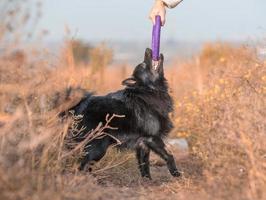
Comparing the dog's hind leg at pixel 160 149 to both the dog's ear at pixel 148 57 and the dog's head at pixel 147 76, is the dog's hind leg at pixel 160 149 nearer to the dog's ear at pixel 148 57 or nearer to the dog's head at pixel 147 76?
the dog's head at pixel 147 76

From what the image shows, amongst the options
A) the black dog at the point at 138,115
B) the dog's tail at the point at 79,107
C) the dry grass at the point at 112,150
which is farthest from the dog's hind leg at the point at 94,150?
the dog's tail at the point at 79,107

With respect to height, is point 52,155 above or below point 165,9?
below

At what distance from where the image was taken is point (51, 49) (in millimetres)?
9656

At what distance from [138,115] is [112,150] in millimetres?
925

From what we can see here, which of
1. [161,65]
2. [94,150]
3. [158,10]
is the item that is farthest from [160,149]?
[158,10]

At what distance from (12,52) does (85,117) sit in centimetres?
128

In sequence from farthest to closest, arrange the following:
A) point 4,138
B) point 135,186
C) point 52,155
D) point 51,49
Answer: point 51,49 < point 135,186 < point 52,155 < point 4,138

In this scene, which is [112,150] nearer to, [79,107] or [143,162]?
[143,162]

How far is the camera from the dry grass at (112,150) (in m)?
5.92

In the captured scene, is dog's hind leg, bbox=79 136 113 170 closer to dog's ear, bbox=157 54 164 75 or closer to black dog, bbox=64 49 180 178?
black dog, bbox=64 49 180 178

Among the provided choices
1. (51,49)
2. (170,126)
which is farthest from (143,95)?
(51,49)

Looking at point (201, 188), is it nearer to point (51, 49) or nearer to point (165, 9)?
point (165, 9)

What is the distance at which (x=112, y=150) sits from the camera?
360 inches

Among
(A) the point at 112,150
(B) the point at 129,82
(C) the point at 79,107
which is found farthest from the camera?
(A) the point at 112,150
